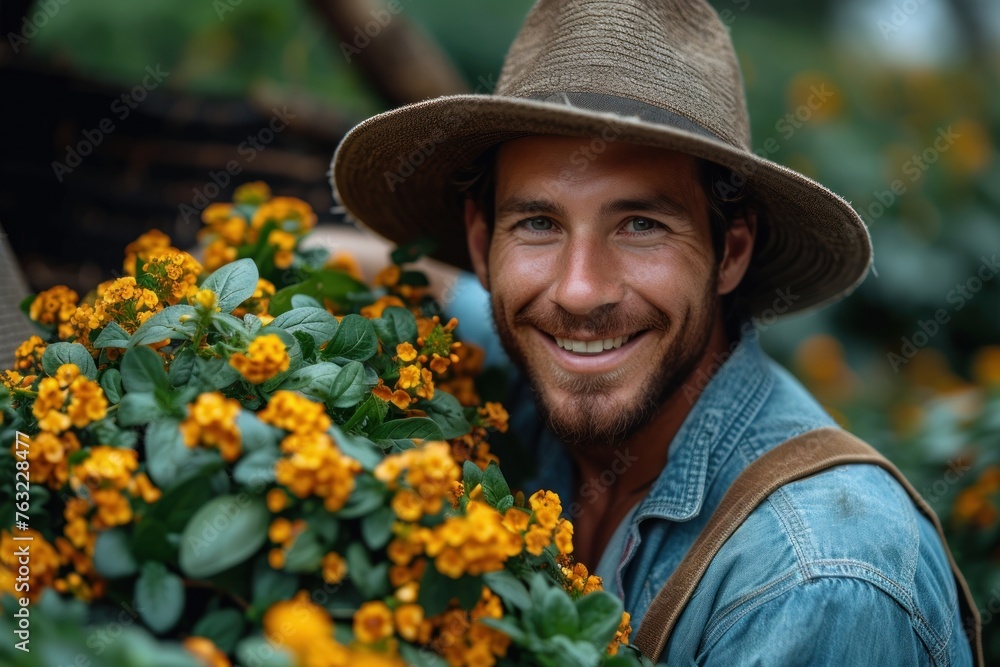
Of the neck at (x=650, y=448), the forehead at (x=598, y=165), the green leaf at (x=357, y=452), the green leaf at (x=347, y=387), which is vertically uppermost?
the forehead at (x=598, y=165)

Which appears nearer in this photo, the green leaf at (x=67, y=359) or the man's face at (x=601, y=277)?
the green leaf at (x=67, y=359)

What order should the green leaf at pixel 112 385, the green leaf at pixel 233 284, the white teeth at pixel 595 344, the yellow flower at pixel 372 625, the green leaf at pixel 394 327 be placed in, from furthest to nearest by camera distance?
the white teeth at pixel 595 344
the green leaf at pixel 394 327
the green leaf at pixel 233 284
the green leaf at pixel 112 385
the yellow flower at pixel 372 625

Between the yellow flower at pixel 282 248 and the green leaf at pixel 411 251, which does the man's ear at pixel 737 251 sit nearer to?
the green leaf at pixel 411 251

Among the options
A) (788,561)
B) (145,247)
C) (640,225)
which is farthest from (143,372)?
(788,561)

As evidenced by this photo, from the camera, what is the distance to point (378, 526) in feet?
3.93

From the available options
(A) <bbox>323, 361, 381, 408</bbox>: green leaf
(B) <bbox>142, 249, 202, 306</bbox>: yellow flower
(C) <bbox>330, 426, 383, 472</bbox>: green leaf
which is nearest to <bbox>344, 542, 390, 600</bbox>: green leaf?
(C) <bbox>330, 426, 383, 472</bbox>: green leaf

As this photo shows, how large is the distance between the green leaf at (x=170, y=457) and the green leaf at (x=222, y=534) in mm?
59

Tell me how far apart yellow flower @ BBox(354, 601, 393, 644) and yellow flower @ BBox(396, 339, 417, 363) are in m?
0.64

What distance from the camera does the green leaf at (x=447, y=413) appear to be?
1.78 metres

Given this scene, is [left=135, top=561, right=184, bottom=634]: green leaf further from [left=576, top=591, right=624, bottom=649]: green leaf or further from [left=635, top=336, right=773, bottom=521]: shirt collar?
[left=635, top=336, right=773, bottom=521]: shirt collar

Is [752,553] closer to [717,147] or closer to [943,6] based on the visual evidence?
[717,147]

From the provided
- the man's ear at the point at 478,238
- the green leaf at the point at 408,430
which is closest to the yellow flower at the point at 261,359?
the green leaf at the point at 408,430

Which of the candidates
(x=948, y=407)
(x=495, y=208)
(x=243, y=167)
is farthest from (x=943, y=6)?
(x=495, y=208)

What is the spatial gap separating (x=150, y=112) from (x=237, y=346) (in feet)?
8.55
